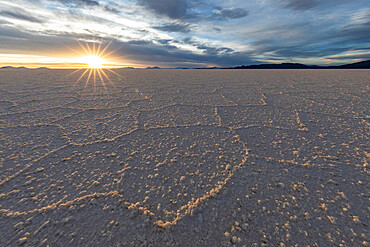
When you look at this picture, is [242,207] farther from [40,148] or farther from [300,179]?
[40,148]

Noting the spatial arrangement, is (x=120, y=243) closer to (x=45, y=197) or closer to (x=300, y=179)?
(x=45, y=197)

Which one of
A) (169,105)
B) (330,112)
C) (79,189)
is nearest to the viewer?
(79,189)

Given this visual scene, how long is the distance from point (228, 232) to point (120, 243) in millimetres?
513

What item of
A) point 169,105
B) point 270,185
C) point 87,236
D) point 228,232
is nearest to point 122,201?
point 87,236

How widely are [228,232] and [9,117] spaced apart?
314 cm

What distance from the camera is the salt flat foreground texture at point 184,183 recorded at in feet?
2.63

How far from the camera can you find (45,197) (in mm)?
991

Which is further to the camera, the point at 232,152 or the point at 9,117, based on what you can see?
the point at 9,117

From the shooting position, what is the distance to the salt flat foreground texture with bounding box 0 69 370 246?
2.63 ft

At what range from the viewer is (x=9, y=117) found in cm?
230

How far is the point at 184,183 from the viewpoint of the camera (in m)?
1.12

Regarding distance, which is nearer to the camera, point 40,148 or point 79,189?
point 79,189

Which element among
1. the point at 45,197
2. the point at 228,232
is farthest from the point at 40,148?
the point at 228,232

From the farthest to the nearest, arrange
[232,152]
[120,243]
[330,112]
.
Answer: [330,112] → [232,152] → [120,243]
